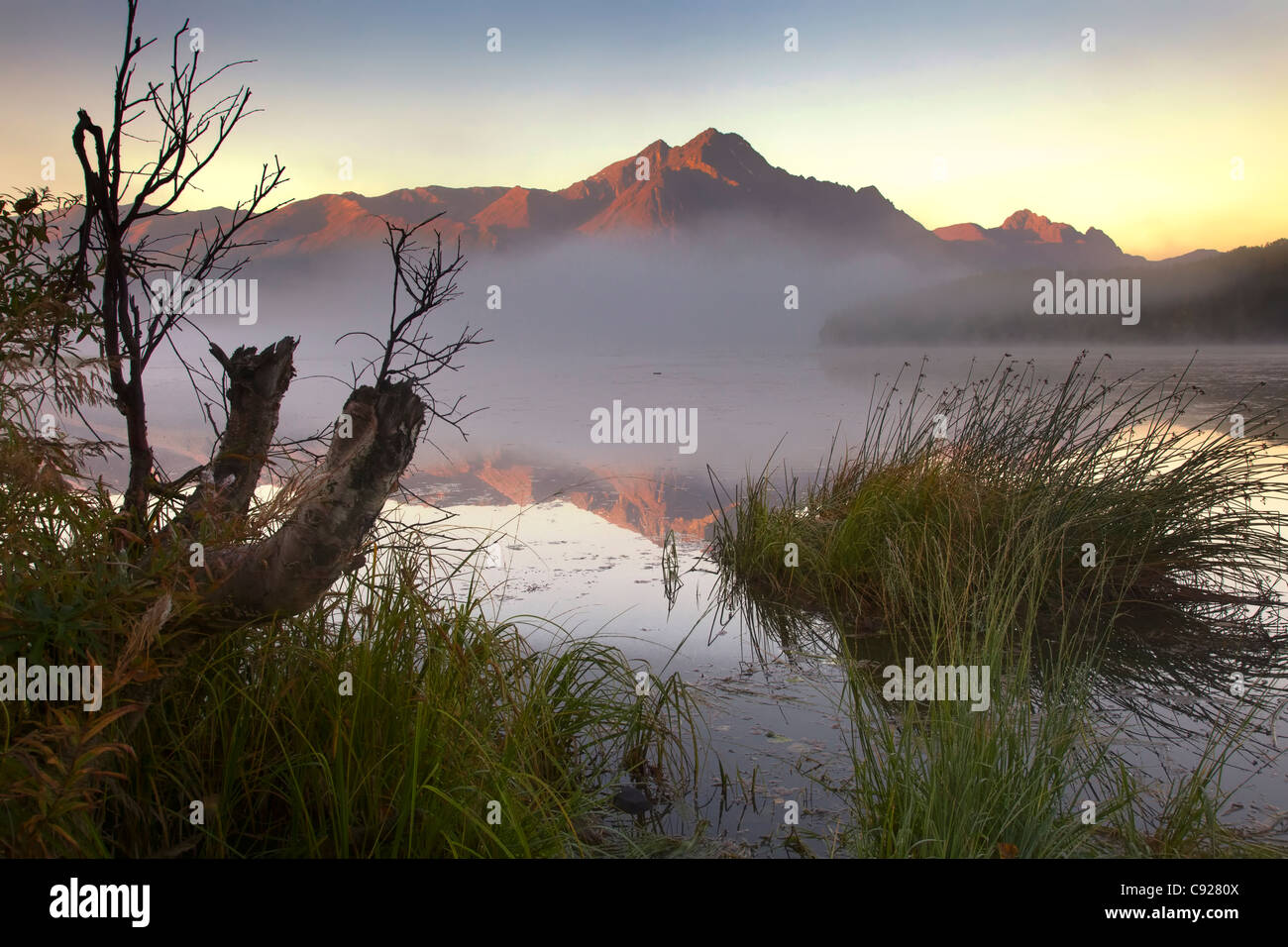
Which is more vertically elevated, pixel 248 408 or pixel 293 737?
pixel 248 408

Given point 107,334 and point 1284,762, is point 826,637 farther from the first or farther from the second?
point 107,334

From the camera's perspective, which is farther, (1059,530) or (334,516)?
(1059,530)

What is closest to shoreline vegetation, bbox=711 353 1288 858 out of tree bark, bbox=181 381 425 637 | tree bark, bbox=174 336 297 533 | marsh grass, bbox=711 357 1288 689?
marsh grass, bbox=711 357 1288 689

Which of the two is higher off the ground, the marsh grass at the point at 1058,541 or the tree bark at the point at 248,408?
the tree bark at the point at 248,408

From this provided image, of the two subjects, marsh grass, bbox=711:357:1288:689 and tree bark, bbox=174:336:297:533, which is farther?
marsh grass, bbox=711:357:1288:689

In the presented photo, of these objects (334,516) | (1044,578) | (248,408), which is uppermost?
(248,408)

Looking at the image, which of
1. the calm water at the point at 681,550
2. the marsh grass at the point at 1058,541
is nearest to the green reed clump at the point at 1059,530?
the marsh grass at the point at 1058,541

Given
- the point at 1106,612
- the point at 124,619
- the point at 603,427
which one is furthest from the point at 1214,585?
the point at 603,427

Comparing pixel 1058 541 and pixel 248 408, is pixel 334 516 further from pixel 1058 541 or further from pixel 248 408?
pixel 1058 541

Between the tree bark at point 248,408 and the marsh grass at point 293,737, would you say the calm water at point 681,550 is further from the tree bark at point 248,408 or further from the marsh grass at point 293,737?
the tree bark at point 248,408

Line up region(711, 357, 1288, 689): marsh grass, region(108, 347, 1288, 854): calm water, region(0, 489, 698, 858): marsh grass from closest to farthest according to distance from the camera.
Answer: region(0, 489, 698, 858): marsh grass → region(108, 347, 1288, 854): calm water → region(711, 357, 1288, 689): marsh grass

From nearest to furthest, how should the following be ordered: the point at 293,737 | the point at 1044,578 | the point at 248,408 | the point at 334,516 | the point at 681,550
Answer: the point at 334,516 < the point at 293,737 < the point at 248,408 < the point at 1044,578 < the point at 681,550

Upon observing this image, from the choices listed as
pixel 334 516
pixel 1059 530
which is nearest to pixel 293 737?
pixel 334 516

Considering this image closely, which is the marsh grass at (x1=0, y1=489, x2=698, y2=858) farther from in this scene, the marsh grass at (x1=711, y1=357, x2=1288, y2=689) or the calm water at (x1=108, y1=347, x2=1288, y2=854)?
the marsh grass at (x1=711, y1=357, x2=1288, y2=689)
